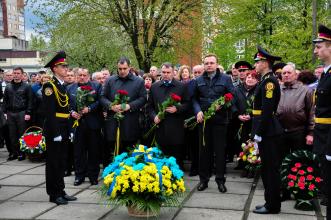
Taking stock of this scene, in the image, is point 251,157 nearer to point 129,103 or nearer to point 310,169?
point 310,169

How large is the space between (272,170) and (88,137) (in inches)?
138

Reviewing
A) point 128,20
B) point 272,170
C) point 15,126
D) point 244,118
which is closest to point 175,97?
point 244,118

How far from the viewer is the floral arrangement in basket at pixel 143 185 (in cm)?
597

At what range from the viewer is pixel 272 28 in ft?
91.7

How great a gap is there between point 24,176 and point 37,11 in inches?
638

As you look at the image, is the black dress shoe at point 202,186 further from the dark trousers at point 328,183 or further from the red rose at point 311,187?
the dark trousers at point 328,183

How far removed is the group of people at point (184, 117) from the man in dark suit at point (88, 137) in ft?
0.06

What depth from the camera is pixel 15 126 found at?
11414mm

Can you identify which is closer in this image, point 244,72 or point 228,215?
point 228,215

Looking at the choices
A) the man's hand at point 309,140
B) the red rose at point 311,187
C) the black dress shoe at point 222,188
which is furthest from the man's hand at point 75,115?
the red rose at point 311,187

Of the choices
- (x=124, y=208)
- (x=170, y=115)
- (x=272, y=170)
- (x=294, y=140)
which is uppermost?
(x=170, y=115)

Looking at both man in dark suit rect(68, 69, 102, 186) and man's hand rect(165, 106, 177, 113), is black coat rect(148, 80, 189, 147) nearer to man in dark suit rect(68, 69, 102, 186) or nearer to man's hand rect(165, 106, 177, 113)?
man's hand rect(165, 106, 177, 113)

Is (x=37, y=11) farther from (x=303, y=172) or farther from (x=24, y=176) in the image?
(x=303, y=172)

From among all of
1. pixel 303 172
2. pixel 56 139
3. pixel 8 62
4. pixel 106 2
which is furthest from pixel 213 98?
pixel 8 62
